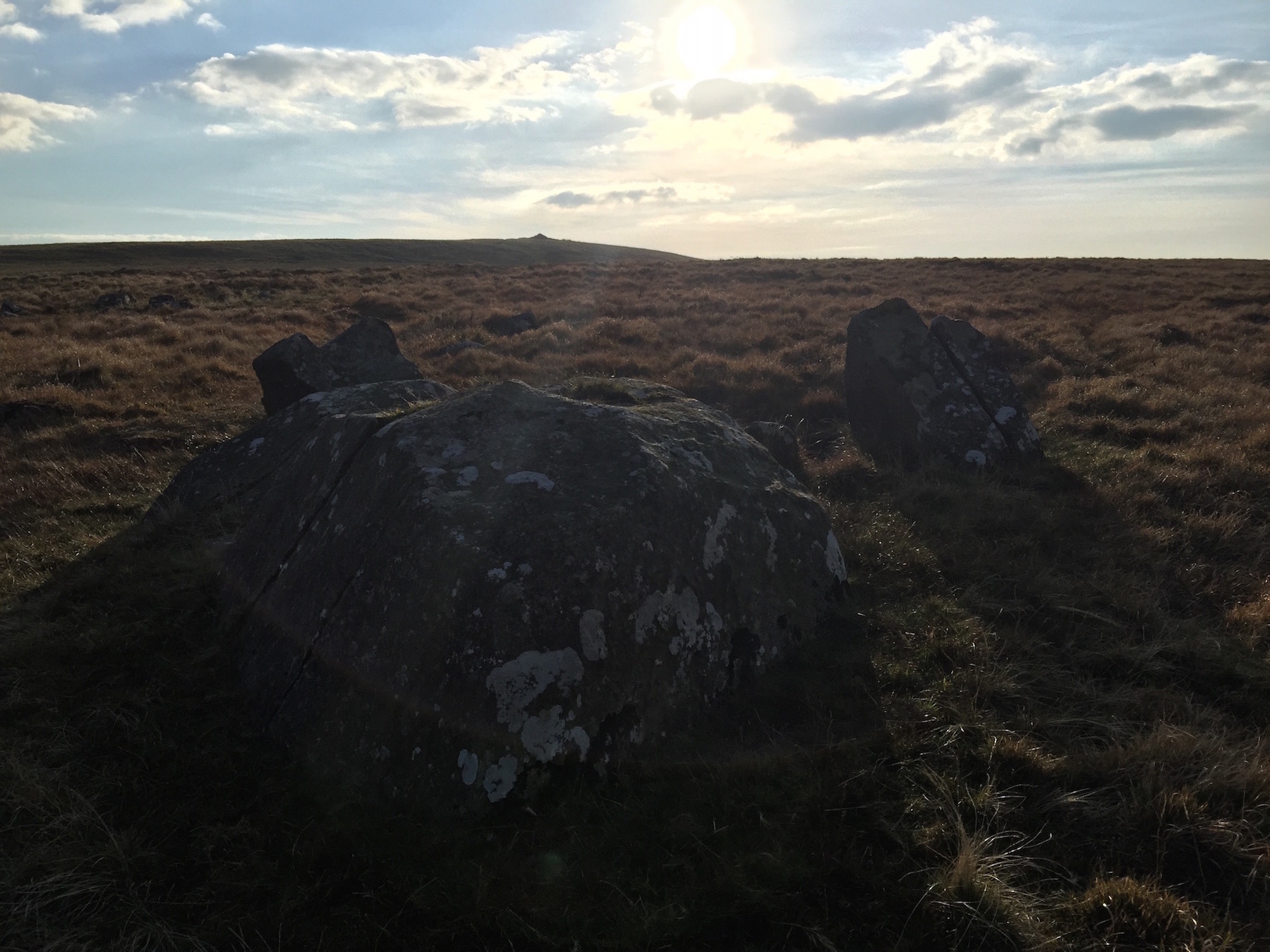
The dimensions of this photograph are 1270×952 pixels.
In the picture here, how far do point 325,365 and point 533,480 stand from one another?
7.01 meters

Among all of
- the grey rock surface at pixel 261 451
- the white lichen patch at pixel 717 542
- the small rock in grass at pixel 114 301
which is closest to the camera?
the white lichen patch at pixel 717 542

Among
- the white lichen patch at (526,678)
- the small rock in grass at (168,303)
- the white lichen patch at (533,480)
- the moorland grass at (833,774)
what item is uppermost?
the small rock in grass at (168,303)

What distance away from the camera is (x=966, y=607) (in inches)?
210

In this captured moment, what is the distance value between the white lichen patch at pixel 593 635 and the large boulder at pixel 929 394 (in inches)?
240

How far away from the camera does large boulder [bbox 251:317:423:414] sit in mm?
10188

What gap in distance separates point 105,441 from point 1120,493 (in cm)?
1184

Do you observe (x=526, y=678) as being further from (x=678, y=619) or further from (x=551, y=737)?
(x=678, y=619)

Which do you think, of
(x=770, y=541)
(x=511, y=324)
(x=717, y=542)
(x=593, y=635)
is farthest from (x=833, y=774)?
(x=511, y=324)

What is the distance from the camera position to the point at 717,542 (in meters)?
4.66

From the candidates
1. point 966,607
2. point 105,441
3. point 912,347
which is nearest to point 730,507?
point 966,607

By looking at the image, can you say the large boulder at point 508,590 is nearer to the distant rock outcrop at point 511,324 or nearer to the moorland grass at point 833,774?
the moorland grass at point 833,774

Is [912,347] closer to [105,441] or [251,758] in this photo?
[251,758]

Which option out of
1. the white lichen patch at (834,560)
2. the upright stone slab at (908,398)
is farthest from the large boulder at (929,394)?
the white lichen patch at (834,560)

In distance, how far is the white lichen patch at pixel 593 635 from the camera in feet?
12.6
